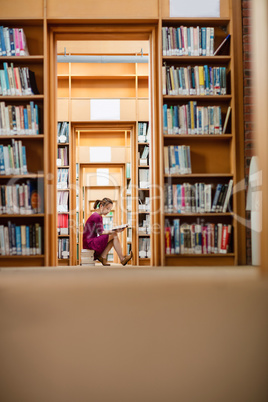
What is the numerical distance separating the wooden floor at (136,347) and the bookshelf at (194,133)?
7.19 ft

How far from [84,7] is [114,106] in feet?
7.10

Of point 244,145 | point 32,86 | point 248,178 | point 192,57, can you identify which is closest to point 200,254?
point 248,178

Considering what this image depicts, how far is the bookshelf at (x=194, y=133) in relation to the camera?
147 inches

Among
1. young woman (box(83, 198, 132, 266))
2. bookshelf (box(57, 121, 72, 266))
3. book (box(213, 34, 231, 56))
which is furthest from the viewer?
bookshelf (box(57, 121, 72, 266))

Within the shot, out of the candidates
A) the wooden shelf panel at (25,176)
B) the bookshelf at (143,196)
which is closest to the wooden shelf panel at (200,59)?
the wooden shelf panel at (25,176)

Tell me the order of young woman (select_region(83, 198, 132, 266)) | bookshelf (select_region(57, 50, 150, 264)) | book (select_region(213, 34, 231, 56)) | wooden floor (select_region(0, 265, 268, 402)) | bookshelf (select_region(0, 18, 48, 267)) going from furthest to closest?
bookshelf (select_region(57, 50, 150, 264)), young woman (select_region(83, 198, 132, 266)), book (select_region(213, 34, 231, 56)), bookshelf (select_region(0, 18, 48, 267)), wooden floor (select_region(0, 265, 268, 402))

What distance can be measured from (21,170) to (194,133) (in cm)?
153

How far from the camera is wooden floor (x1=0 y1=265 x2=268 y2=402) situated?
4.02 feet

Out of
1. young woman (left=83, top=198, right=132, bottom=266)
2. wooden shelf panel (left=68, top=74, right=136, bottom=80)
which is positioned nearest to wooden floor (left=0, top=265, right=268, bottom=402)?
young woman (left=83, top=198, right=132, bottom=266)

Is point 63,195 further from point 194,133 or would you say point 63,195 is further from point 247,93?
point 247,93

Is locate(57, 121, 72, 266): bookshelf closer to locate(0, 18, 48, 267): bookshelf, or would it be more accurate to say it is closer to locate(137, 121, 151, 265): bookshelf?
locate(137, 121, 151, 265): bookshelf

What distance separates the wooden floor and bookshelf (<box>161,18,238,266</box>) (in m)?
2.19

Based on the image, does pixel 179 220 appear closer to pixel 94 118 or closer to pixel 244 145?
pixel 244 145

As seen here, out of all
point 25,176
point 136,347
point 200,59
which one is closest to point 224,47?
point 200,59
